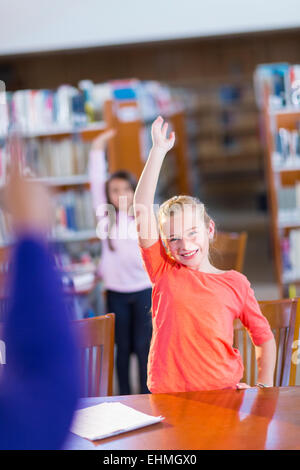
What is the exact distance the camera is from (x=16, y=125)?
82 centimetres

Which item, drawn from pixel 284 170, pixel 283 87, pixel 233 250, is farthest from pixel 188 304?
pixel 284 170

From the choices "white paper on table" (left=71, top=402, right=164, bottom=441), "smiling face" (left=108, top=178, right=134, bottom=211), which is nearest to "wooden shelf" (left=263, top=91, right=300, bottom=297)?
"smiling face" (left=108, top=178, right=134, bottom=211)

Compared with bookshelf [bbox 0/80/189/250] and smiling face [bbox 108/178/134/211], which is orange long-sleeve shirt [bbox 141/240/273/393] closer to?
smiling face [bbox 108/178/134/211]

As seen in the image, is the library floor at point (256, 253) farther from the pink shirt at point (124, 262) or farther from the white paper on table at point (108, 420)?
the white paper on table at point (108, 420)

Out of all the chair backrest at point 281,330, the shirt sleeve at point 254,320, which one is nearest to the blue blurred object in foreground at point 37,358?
the shirt sleeve at point 254,320

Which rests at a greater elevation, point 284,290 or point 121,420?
point 121,420

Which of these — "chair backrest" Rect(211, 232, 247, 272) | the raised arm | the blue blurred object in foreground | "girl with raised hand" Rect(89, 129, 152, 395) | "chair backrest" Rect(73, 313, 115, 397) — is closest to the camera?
the blue blurred object in foreground

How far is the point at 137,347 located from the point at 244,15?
9.77ft

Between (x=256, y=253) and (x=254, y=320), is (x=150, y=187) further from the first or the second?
(x=256, y=253)

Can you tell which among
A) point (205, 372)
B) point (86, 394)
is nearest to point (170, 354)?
point (205, 372)

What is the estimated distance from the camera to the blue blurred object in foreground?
739 mm

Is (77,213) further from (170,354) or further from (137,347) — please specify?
(170,354)

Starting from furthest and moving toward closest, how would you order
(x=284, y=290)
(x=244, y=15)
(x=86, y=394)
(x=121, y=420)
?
(x=284, y=290) → (x=244, y=15) → (x=86, y=394) → (x=121, y=420)

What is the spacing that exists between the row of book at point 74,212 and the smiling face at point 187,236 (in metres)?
3.04
